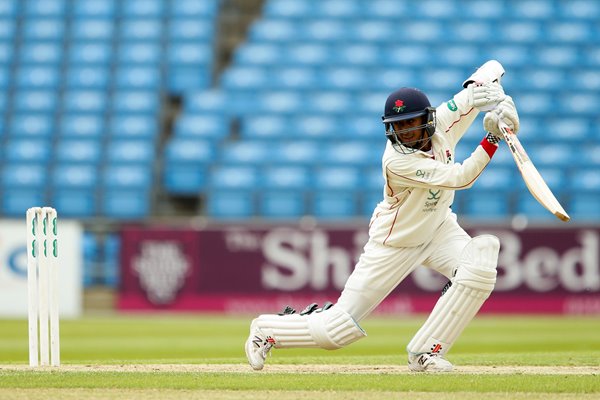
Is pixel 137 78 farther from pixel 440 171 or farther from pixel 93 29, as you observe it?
pixel 440 171

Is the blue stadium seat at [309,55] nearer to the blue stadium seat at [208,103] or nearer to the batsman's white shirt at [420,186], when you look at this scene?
the blue stadium seat at [208,103]

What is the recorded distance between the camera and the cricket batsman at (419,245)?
606cm

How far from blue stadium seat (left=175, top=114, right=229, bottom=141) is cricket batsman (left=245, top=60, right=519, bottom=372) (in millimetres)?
10075

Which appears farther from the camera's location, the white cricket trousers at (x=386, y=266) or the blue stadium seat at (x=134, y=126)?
the blue stadium seat at (x=134, y=126)

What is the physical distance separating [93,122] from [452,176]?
11463 millimetres

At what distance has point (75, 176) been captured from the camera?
15727 mm

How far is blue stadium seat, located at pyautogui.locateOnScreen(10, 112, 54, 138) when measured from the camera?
16.6m

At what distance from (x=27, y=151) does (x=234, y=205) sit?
136 inches

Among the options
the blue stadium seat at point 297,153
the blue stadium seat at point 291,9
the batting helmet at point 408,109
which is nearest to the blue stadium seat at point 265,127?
the blue stadium seat at point 297,153

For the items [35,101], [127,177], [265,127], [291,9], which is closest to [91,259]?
[127,177]

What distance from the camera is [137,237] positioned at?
13930 mm

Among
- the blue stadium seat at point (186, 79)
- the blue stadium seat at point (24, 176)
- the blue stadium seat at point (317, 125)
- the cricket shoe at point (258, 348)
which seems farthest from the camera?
the blue stadium seat at point (186, 79)

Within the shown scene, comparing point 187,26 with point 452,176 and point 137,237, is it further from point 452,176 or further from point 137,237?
point 452,176

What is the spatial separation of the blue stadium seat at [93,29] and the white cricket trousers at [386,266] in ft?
40.9
